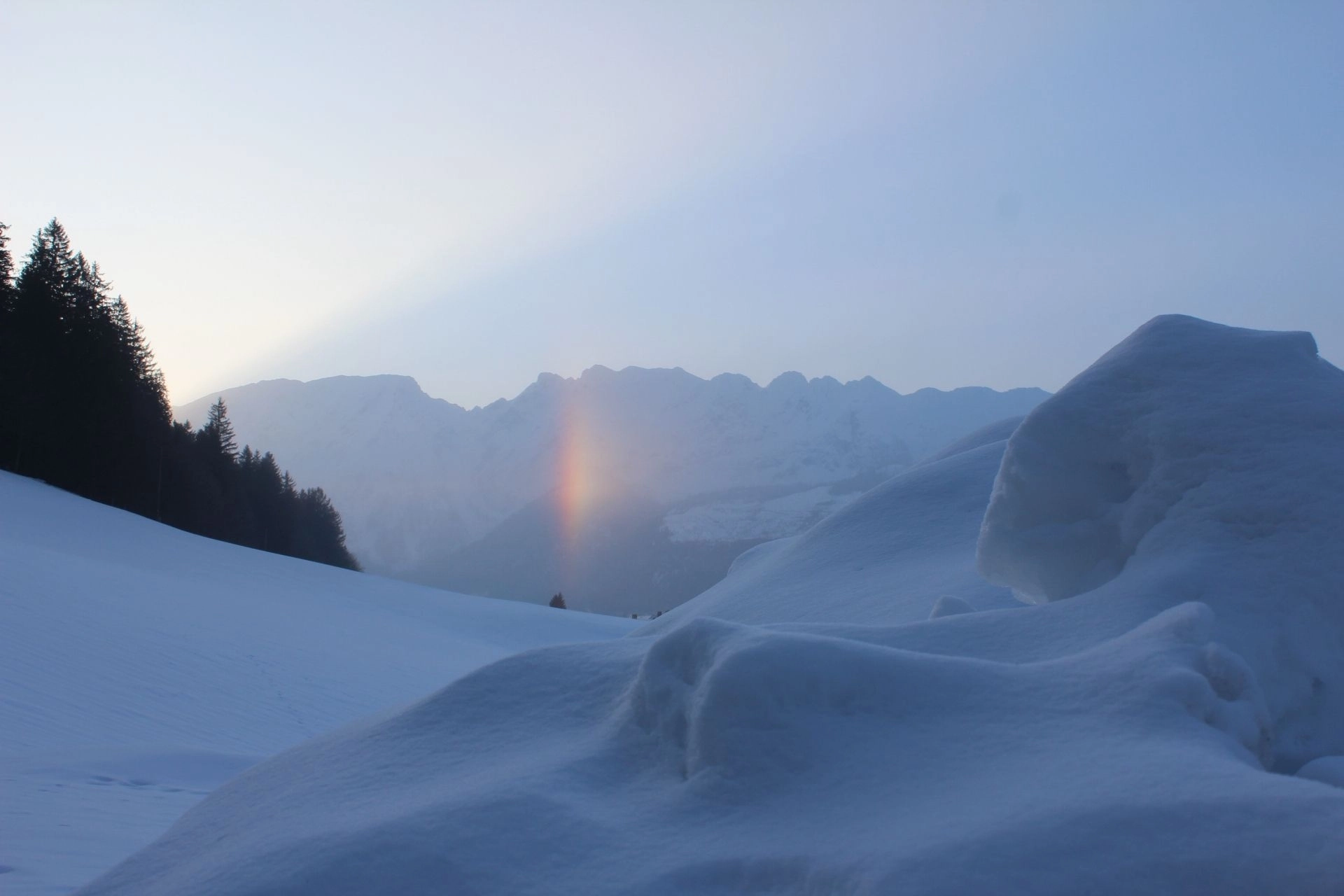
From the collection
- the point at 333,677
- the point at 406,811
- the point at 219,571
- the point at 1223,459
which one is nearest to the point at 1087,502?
the point at 1223,459

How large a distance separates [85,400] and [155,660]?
68.0ft

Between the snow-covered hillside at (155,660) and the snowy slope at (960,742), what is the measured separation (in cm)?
270

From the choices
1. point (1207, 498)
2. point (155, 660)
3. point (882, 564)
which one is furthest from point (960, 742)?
point (155, 660)

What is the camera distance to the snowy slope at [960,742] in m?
→ 2.41

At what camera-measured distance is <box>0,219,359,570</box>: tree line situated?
27781mm

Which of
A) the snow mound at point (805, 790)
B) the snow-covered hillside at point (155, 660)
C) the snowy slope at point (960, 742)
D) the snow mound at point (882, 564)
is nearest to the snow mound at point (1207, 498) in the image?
the snowy slope at point (960, 742)

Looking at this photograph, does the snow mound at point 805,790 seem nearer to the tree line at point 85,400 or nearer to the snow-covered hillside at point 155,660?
the snow-covered hillside at point 155,660

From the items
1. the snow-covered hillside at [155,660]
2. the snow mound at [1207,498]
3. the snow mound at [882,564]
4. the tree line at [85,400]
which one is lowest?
the snow-covered hillside at [155,660]

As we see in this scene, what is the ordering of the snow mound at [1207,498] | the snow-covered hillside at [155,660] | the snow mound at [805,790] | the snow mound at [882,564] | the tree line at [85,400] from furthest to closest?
1. the tree line at [85,400]
2. the snow mound at [882,564]
3. the snow-covered hillside at [155,660]
4. the snow mound at [1207,498]
5. the snow mound at [805,790]

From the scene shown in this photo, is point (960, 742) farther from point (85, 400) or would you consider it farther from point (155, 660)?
A: point (85, 400)

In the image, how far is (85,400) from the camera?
28.7 meters

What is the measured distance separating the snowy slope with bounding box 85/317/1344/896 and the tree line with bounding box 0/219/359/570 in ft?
96.5

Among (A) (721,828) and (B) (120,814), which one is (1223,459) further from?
(B) (120,814)

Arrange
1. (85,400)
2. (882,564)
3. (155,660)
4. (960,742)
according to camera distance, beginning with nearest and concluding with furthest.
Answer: (960,742)
(882,564)
(155,660)
(85,400)
